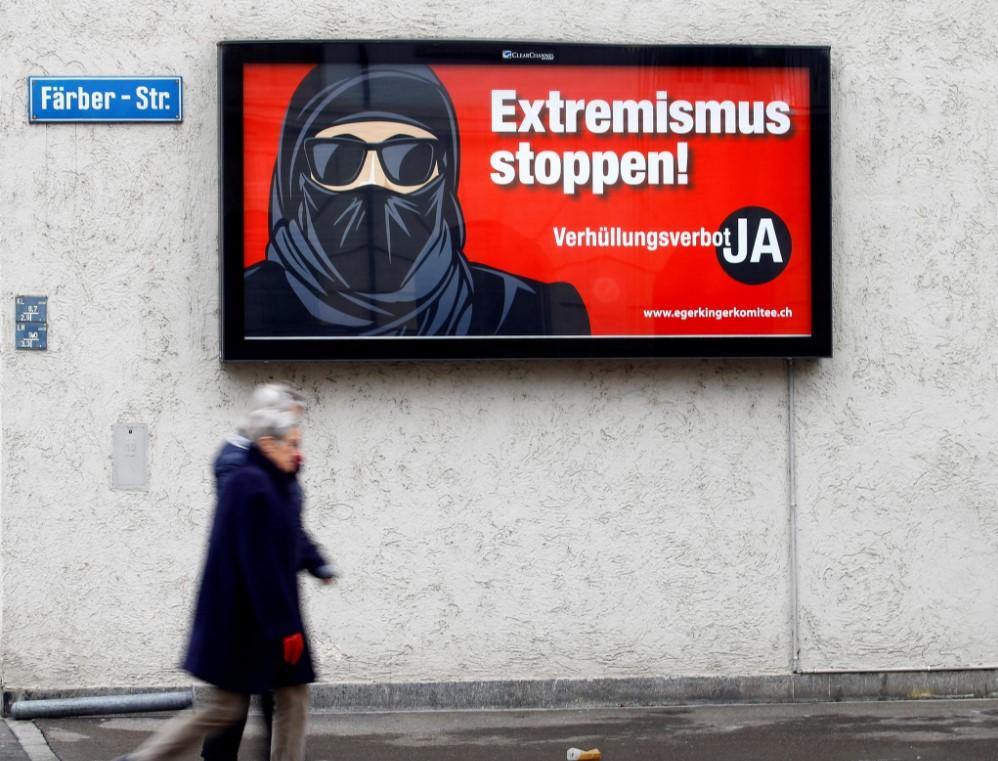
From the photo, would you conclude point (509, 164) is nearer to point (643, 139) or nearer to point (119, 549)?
point (643, 139)

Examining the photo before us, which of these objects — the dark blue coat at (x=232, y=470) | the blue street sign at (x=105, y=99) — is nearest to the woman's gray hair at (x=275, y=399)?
the dark blue coat at (x=232, y=470)

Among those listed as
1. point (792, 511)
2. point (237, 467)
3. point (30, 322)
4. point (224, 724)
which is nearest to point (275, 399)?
point (237, 467)

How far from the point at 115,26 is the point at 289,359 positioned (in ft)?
6.26

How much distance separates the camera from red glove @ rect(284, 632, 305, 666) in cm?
564

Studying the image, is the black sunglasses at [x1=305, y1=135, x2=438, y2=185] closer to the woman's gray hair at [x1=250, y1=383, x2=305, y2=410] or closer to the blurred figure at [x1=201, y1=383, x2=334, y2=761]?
the blurred figure at [x1=201, y1=383, x2=334, y2=761]

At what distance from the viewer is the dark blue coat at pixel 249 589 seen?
5617mm

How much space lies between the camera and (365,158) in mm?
8078

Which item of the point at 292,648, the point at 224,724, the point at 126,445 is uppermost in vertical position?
the point at 126,445

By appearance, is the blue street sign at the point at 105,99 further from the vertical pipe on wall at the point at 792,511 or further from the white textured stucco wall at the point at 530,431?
the vertical pipe on wall at the point at 792,511

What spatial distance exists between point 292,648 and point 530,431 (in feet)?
9.19

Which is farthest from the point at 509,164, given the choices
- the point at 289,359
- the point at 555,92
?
the point at 289,359

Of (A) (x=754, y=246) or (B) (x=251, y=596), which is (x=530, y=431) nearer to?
(A) (x=754, y=246)

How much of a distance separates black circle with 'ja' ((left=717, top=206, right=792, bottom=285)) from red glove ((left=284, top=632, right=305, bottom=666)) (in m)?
3.52

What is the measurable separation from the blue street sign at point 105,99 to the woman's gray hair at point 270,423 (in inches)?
110
